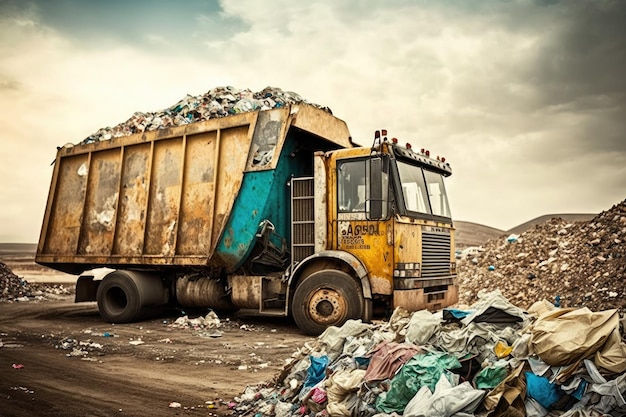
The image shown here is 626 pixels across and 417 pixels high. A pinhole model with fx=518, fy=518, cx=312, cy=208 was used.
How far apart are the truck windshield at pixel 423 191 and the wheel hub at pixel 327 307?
5.01ft

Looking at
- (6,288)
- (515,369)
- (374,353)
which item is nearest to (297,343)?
(374,353)

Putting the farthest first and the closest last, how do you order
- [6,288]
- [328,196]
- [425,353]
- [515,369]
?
1. [6,288]
2. [328,196]
3. [425,353]
4. [515,369]

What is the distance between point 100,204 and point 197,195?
2375 mm

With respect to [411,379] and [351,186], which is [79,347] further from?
[411,379]

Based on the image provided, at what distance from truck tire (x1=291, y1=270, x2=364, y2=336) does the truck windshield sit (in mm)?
1325

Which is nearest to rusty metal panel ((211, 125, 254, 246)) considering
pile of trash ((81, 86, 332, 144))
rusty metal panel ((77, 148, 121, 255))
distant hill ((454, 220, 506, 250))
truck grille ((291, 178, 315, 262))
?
pile of trash ((81, 86, 332, 144))

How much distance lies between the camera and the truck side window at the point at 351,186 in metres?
6.95

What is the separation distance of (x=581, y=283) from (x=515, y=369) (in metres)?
7.42

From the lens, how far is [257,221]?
770 cm

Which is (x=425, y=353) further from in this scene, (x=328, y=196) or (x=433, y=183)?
(x=433, y=183)

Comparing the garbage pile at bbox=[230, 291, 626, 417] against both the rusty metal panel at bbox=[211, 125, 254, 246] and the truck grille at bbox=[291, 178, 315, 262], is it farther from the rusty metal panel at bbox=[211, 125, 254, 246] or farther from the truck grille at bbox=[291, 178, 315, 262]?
the rusty metal panel at bbox=[211, 125, 254, 246]

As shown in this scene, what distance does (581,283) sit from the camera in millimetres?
9758

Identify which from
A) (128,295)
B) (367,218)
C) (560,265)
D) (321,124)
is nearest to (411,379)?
(367,218)

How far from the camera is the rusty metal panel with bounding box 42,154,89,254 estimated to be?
9.80 m
